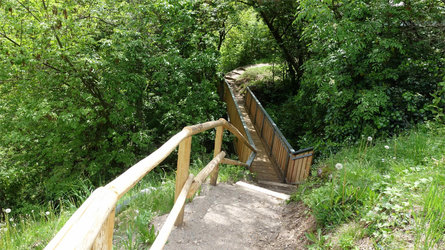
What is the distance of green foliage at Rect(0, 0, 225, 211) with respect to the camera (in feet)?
22.1

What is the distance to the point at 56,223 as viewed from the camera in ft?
10.3

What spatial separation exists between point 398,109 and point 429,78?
1.03m

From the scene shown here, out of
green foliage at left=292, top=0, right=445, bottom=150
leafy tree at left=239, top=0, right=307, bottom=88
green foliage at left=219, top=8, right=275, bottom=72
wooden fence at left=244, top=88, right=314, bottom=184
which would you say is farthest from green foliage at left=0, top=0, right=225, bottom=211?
green foliage at left=219, top=8, right=275, bottom=72

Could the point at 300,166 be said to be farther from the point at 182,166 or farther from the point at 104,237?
the point at 104,237

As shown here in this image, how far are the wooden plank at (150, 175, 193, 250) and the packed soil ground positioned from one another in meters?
0.54

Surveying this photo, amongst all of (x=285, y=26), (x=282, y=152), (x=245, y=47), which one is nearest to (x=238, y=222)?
(x=282, y=152)

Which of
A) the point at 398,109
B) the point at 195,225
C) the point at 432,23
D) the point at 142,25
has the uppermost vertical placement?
the point at 432,23

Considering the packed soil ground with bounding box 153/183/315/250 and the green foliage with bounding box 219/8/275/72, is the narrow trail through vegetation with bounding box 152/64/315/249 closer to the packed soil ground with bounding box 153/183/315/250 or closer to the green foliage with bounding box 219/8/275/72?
the packed soil ground with bounding box 153/183/315/250

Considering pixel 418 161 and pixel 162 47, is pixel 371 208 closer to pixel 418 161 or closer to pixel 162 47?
pixel 418 161

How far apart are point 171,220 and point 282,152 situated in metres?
6.85

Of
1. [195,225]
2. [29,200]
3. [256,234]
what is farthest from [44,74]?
[256,234]

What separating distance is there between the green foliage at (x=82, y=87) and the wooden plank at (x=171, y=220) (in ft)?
16.2

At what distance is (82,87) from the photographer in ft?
25.1

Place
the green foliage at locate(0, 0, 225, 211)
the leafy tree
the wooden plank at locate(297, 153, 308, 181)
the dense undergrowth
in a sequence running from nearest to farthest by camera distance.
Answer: the dense undergrowth
the green foliage at locate(0, 0, 225, 211)
the wooden plank at locate(297, 153, 308, 181)
the leafy tree
